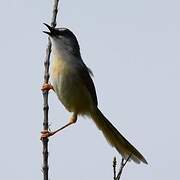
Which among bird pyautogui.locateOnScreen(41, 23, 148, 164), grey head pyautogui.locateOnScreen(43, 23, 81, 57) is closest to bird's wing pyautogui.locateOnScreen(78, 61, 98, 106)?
bird pyautogui.locateOnScreen(41, 23, 148, 164)

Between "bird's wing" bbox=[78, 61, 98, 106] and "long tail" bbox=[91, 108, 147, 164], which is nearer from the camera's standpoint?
"bird's wing" bbox=[78, 61, 98, 106]

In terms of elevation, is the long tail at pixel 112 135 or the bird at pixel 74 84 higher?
the bird at pixel 74 84

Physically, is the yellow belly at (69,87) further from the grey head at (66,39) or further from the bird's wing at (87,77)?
the grey head at (66,39)

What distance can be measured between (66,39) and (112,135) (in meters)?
1.64

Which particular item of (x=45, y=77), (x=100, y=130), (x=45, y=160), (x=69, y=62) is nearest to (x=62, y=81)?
(x=69, y=62)

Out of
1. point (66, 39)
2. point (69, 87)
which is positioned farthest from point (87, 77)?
point (66, 39)

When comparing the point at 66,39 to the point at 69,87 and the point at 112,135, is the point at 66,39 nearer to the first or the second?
the point at 69,87

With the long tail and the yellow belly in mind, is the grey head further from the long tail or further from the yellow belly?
the long tail

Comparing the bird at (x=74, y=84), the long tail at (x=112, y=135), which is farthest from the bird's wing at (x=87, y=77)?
the long tail at (x=112, y=135)

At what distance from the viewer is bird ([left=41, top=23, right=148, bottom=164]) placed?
745cm

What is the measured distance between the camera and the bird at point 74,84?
24.5ft

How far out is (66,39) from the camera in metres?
7.47

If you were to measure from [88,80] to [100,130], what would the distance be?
879mm

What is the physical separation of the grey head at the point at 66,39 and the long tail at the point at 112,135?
0.98m
